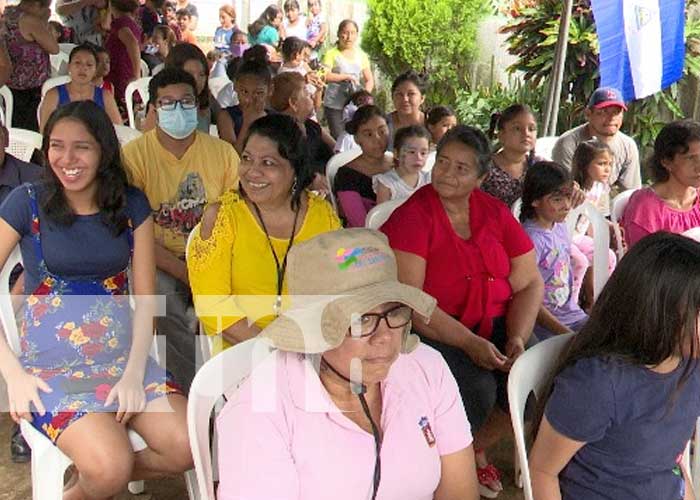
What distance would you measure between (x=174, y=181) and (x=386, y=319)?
71.9 inches

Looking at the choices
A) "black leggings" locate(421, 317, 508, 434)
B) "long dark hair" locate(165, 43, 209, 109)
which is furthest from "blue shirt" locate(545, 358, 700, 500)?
"long dark hair" locate(165, 43, 209, 109)

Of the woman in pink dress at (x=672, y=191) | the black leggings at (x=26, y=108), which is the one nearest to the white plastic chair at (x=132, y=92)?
the black leggings at (x=26, y=108)

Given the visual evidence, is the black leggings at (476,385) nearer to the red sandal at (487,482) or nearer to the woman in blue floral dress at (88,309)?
the red sandal at (487,482)

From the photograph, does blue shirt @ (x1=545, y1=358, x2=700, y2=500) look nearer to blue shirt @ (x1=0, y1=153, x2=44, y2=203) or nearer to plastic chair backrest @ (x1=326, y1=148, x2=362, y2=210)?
blue shirt @ (x1=0, y1=153, x2=44, y2=203)

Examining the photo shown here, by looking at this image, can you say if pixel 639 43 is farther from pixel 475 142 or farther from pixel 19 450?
pixel 19 450

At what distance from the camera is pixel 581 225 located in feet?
12.6

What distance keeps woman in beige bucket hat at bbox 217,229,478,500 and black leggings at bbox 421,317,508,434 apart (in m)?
0.79

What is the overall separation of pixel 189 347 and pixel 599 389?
5.57 feet

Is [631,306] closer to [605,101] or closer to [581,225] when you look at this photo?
[581,225]

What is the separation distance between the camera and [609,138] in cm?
462

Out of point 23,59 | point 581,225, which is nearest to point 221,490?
point 581,225

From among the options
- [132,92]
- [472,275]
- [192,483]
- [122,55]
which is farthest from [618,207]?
[122,55]

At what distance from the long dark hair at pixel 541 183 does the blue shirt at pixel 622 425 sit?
1.53 m

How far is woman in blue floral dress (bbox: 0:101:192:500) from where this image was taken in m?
2.21
